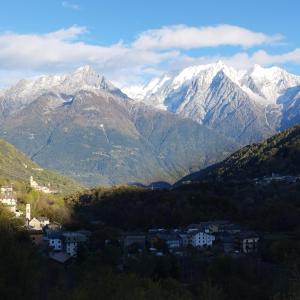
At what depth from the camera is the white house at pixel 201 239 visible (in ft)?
276

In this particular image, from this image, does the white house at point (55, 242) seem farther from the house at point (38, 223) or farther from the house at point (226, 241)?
the house at point (226, 241)

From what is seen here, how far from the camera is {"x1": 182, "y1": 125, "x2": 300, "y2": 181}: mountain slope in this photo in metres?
158

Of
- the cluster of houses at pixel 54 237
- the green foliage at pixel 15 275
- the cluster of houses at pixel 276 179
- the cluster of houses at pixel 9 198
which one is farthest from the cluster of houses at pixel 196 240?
the cluster of houses at pixel 276 179

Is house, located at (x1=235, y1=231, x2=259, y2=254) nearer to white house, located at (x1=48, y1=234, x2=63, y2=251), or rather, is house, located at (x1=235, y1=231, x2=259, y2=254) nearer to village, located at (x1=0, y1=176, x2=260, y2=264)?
village, located at (x1=0, y1=176, x2=260, y2=264)

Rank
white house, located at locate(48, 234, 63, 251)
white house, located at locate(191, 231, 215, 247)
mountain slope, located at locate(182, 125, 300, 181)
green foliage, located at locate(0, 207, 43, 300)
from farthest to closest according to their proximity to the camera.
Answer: mountain slope, located at locate(182, 125, 300, 181)
white house, located at locate(191, 231, 215, 247)
white house, located at locate(48, 234, 63, 251)
green foliage, located at locate(0, 207, 43, 300)

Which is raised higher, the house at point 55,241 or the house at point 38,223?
the house at point 38,223

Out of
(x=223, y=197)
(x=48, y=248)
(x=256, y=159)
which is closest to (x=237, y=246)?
(x=48, y=248)

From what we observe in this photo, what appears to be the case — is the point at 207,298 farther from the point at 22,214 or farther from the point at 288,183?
the point at 288,183

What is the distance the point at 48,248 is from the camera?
75.6m

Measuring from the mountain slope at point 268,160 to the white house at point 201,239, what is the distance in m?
71.1

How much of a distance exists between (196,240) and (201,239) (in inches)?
29.4

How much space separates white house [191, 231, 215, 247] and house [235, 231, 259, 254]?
18.4 feet

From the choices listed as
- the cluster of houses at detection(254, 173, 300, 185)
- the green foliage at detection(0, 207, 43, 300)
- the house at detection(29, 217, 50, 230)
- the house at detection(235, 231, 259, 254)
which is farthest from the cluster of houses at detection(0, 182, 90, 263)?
the cluster of houses at detection(254, 173, 300, 185)

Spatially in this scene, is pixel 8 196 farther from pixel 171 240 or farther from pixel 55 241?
pixel 171 240
